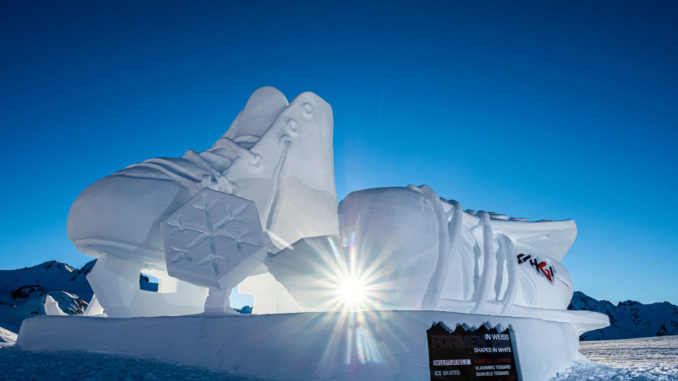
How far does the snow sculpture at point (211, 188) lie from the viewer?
6020mm

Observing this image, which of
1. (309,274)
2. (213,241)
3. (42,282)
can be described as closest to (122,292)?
(213,241)

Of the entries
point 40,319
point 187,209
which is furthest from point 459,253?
point 40,319

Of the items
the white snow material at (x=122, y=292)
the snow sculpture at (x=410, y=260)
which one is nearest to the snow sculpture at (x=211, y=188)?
the white snow material at (x=122, y=292)

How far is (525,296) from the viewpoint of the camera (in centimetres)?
637

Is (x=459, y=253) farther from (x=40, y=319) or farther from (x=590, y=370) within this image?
(x=40, y=319)

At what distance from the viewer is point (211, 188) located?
661 cm

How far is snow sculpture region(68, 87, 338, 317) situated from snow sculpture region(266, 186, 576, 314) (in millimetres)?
1143

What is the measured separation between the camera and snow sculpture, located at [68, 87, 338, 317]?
6020 millimetres

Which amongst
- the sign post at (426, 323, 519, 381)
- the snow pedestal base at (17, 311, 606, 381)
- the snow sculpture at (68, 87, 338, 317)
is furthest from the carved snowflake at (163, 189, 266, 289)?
the sign post at (426, 323, 519, 381)

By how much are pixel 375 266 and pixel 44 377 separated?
3.35 m

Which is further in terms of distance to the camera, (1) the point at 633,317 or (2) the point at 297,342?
(1) the point at 633,317

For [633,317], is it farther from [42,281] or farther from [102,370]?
[102,370]

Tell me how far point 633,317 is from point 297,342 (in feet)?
259

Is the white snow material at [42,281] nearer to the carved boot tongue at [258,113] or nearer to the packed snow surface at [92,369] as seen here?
the carved boot tongue at [258,113]
